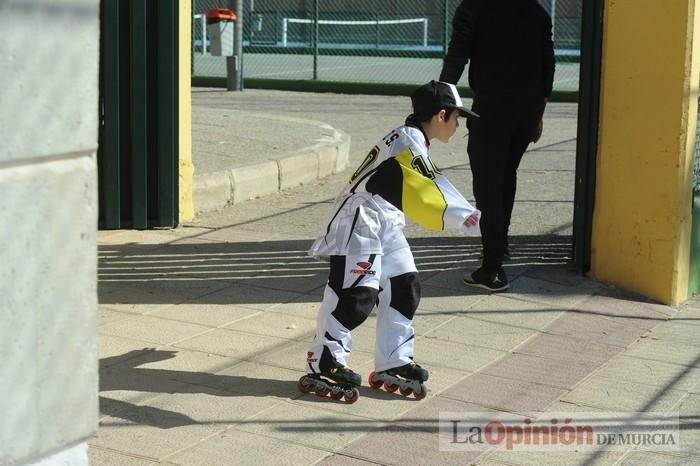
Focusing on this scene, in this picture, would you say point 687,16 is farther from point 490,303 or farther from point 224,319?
point 224,319

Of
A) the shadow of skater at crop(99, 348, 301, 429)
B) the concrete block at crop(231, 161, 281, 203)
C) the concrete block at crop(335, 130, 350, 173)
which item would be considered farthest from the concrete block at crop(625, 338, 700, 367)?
the concrete block at crop(335, 130, 350, 173)

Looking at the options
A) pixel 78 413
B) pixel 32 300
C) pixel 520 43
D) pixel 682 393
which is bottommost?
pixel 682 393

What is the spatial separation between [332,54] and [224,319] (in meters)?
18.8

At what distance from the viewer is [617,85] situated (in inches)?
268

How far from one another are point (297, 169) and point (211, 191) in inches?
57.8

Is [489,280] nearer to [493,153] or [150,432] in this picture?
[493,153]

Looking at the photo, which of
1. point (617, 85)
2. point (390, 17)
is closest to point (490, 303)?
point (617, 85)

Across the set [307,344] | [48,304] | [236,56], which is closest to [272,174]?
[307,344]

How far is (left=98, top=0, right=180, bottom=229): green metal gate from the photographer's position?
26.0ft

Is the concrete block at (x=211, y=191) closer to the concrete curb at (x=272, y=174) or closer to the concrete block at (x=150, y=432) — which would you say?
the concrete curb at (x=272, y=174)

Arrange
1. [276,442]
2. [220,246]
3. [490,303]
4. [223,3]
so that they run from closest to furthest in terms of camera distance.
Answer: [276,442], [490,303], [220,246], [223,3]

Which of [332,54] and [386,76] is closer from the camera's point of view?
[386,76]

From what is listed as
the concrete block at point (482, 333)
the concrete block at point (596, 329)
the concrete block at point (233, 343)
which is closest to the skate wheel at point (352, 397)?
the concrete block at point (233, 343)

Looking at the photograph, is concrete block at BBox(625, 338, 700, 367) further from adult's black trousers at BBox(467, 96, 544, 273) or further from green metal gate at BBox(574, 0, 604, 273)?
green metal gate at BBox(574, 0, 604, 273)
